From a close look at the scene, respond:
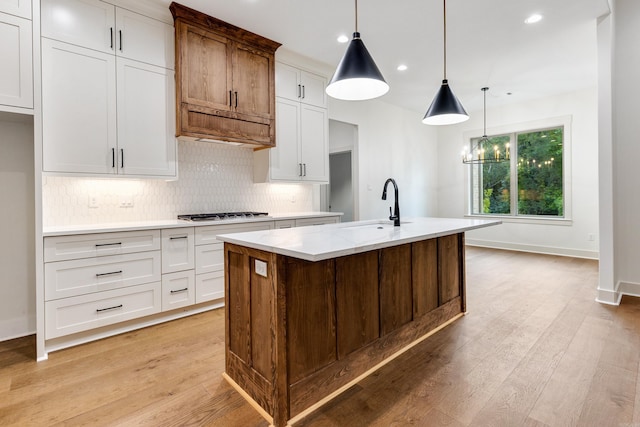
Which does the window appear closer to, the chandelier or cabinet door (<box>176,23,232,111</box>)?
the chandelier

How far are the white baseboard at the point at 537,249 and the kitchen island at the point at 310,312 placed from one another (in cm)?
506

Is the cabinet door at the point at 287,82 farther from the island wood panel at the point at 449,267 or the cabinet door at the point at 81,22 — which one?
the island wood panel at the point at 449,267

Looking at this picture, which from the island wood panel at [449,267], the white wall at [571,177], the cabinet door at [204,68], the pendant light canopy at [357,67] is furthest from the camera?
the white wall at [571,177]

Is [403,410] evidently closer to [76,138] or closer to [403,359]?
[403,359]

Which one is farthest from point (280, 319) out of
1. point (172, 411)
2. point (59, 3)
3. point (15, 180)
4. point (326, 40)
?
point (326, 40)

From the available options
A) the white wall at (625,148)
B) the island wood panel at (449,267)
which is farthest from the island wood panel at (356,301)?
the white wall at (625,148)

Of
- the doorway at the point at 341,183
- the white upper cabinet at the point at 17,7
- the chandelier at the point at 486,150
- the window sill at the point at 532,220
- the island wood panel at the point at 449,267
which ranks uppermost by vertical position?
the white upper cabinet at the point at 17,7

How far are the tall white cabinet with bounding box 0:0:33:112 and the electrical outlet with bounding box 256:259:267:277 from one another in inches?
85.4

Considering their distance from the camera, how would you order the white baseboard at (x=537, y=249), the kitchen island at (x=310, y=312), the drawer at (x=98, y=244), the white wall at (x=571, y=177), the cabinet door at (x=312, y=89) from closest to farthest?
the kitchen island at (x=310, y=312) → the drawer at (x=98, y=244) → the cabinet door at (x=312, y=89) → the white wall at (x=571, y=177) → the white baseboard at (x=537, y=249)

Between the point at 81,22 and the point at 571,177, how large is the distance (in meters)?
7.51

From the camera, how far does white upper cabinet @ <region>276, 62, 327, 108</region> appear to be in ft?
13.2

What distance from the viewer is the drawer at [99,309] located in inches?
96.4


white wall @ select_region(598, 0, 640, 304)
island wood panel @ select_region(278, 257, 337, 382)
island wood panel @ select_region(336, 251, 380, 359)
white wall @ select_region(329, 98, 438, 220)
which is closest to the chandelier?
white wall @ select_region(329, 98, 438, 220)

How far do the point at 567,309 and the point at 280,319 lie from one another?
10.5 ft
